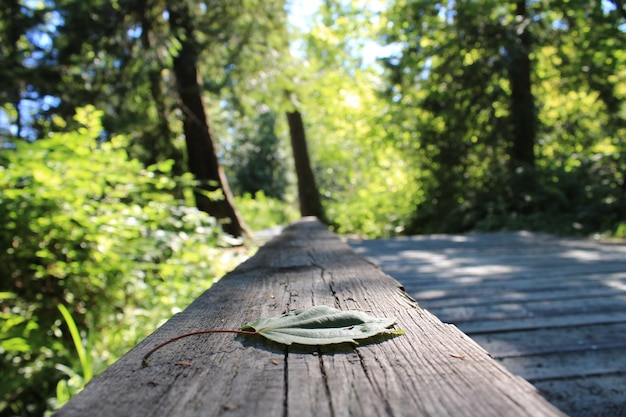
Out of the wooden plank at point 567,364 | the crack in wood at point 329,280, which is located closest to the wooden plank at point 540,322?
the wooden plank at point 567,364

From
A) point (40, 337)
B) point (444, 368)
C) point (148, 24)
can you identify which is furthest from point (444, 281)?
point (148, 24)

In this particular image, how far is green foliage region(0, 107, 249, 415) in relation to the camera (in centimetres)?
278

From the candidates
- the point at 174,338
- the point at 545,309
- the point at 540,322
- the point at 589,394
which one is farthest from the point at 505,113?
the point at 174,338

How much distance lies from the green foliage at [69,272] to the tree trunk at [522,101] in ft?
28.0

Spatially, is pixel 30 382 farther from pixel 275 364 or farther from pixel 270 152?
pixel 270 152

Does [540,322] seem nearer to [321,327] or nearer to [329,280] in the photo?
[329,280]

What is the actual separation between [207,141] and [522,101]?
7.08 metres

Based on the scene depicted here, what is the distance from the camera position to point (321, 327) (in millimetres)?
916

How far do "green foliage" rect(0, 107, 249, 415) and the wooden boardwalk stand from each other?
6.57 feet

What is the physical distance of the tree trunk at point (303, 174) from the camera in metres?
13.6

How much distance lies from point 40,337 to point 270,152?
26588mm

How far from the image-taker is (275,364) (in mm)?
772

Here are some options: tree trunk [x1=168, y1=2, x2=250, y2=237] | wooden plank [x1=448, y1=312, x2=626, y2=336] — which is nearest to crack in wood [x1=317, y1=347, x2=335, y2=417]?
wooden plank [x1=448, y1=312, x2=626, y2=336]

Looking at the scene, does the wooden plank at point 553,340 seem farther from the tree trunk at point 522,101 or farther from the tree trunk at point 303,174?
the tree trunk at point 303,174
